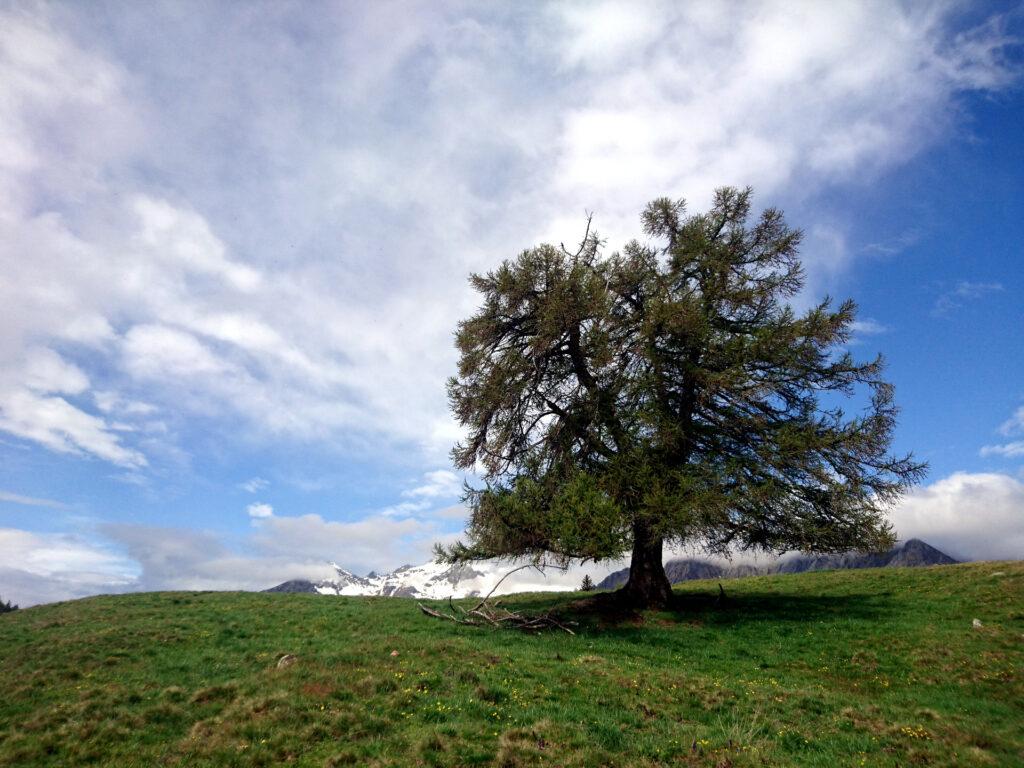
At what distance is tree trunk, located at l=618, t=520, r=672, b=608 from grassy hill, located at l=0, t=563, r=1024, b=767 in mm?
1272

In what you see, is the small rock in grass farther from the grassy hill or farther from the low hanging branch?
the low hanging branch

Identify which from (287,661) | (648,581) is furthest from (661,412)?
(287,661)

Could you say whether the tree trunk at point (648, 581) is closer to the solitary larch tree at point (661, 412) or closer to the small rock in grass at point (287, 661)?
the solitary larch tree at point (661, 412)

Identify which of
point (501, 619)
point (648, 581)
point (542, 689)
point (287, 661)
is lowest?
point (542, 689)

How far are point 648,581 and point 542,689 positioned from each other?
12060 millimetres

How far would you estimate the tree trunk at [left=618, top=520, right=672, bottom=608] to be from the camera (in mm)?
22609

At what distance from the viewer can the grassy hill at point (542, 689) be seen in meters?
9.09

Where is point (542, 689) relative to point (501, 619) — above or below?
below

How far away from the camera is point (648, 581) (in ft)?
74.6

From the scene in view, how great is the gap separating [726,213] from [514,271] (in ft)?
34.4

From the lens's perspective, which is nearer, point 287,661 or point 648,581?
point 287,661

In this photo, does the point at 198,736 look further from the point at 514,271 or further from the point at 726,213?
the point at 726,213

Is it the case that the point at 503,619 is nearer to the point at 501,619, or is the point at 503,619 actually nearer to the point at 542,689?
the point at 501,619

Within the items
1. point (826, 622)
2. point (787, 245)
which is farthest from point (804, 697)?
point (787, 245)
